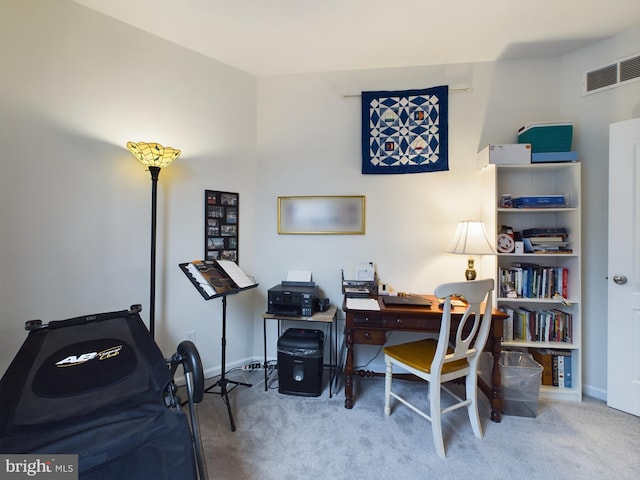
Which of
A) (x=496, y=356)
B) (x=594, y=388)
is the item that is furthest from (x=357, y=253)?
(x=594, y=388)

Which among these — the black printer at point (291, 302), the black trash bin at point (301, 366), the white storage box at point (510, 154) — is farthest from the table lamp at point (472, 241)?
the black trash bin at point (301, 366)

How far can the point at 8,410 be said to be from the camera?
1.05m

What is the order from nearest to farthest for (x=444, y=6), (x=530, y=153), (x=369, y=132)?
(x=444, y=6) < (x=530, y=153) < (x=369, y=132)

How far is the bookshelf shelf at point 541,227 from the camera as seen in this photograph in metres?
1.99

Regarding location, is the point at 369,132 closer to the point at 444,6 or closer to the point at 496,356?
the point at 444,6

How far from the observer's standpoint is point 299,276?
2.49m

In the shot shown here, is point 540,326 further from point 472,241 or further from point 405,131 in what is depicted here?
point 405,131

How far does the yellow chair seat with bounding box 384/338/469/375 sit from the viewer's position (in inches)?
64.7

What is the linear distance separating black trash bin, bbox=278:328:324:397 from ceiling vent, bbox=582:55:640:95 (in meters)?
3.00

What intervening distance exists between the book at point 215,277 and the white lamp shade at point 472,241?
1652 millimetres

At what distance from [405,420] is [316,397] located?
668 millimetres

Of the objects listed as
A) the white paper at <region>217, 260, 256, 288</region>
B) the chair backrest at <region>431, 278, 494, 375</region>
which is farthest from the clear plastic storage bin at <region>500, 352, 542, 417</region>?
the white paper at <region>217, 260, 256, 288</region>

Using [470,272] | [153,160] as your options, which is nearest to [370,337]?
[470,272]

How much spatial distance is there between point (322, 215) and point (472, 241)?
128 cm
